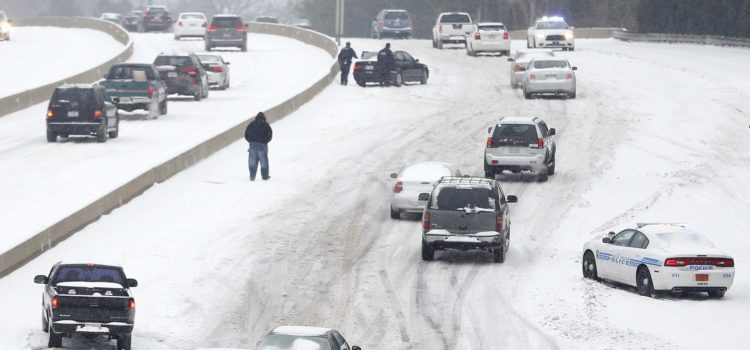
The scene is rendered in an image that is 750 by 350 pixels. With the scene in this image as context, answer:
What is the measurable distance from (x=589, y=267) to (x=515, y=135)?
34.0ft

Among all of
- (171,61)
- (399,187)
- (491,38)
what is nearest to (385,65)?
(171,61)

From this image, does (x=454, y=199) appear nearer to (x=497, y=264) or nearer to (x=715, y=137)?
(x=497, y=264)

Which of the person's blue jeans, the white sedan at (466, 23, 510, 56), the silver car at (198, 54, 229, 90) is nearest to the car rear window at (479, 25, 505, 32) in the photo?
the white sedan at (466, 23, 510, 56)

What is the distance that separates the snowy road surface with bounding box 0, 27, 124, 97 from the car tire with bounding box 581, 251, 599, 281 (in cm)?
2947

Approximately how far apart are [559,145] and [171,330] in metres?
22.8

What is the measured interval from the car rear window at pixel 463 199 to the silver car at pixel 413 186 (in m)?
3.90

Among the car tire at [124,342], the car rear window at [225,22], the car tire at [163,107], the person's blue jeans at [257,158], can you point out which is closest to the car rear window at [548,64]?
the car tire at [163,107]

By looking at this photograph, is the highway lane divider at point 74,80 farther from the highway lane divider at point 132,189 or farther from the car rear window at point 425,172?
the car rear window at point 425,172

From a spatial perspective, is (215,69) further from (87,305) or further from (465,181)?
(87,305)

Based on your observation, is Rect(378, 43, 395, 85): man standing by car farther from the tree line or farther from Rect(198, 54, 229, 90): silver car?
the tree line

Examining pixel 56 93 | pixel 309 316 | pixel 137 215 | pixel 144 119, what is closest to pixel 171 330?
pixel 309 316

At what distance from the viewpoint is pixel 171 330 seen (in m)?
20.9

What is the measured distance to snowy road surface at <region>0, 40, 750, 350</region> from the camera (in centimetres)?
2105

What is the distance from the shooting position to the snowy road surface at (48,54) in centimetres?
5950
